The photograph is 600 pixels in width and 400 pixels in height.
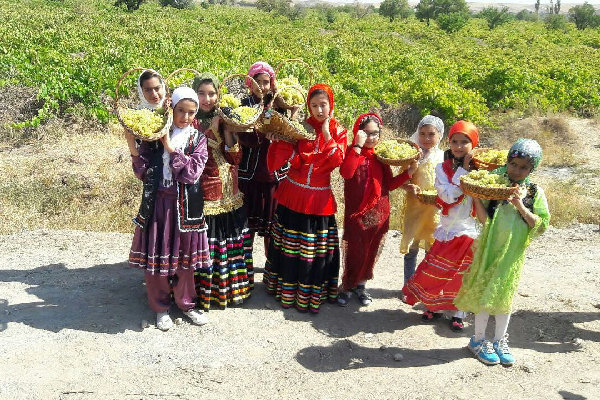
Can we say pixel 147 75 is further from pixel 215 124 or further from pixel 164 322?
pixel 164 322

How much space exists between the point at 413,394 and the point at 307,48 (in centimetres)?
1782

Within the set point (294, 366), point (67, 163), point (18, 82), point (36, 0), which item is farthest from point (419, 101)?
point (36, 0)

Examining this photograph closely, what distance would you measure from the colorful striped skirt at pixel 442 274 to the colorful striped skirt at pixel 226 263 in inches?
53.7

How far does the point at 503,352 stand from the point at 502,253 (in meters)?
0.79

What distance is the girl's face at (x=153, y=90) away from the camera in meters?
3.69

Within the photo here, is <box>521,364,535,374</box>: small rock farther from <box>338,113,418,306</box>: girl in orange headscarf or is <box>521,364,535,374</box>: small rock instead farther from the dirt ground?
<box>338,113,418,306</box>: girl in orange headscarf

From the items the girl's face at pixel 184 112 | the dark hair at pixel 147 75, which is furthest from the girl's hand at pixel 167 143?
the dark hair at pixel 147 75

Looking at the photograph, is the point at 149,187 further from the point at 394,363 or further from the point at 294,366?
the point at 394,363

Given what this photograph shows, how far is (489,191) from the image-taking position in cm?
318

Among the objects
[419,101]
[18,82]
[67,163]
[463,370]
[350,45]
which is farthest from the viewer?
[350,45]

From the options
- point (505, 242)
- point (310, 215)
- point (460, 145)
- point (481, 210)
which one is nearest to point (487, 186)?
point (481, 210)

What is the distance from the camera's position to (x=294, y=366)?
12.6 ft

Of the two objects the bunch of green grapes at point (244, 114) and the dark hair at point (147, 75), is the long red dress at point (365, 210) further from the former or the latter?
the dark hair at point (147, 75)

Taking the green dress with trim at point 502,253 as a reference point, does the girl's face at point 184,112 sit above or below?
above
